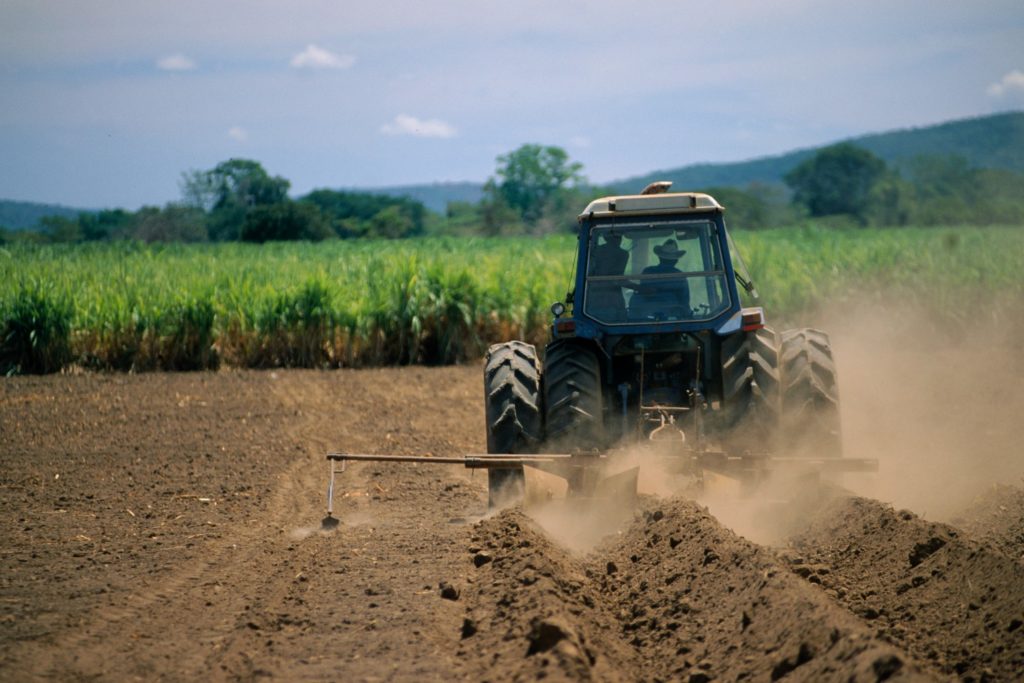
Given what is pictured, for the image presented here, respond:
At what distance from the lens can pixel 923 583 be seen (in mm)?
5047

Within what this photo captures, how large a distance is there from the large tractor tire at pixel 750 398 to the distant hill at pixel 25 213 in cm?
2474

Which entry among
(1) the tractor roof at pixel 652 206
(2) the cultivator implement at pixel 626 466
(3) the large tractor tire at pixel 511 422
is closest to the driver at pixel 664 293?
(1) the tractor roof at pixel 652 206

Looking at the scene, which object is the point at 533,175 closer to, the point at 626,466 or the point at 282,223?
the point at 282,223

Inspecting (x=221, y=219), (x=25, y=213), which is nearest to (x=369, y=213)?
(x=221, y=219)

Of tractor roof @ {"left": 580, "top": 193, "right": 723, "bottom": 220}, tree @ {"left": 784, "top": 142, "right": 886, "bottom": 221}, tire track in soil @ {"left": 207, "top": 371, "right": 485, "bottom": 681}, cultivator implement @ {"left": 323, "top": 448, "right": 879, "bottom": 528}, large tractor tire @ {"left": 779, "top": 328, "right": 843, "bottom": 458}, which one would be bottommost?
tire track in soil @ {"left": 207, "top": 371, "right": 485, "bottom": 681}

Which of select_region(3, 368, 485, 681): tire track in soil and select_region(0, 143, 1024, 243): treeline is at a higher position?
select_region(0, 143, 1024, 243): treeline

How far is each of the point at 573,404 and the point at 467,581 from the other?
158cm

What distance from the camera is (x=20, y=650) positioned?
4.61 m

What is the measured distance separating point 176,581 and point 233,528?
54.8 inches

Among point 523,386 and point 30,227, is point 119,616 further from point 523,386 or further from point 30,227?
point 30,227

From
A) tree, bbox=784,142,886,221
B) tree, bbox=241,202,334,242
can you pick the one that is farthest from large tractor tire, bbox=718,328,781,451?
tree, bbox=784,142,886,221

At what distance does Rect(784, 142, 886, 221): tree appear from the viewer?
293 feet

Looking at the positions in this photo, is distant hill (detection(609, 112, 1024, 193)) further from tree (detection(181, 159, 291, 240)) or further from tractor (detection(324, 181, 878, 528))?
tractor (detection(324, 181, 878, 528))

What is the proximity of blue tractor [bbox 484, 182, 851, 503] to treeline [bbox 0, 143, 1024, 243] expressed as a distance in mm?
20277
